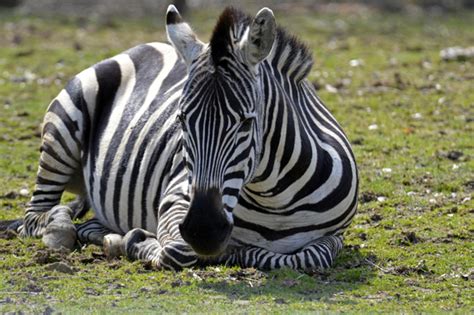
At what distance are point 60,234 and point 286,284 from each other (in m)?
2.17

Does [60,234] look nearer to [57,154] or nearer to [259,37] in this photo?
[57,154]

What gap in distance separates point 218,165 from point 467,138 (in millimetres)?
6008

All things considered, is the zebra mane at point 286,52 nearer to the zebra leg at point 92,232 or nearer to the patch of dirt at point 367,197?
the zebra leg at point 92,232

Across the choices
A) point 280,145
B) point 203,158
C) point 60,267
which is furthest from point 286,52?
point 60,267

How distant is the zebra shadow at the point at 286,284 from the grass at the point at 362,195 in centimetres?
1

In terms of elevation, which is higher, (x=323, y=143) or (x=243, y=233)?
(x=323, y=143)

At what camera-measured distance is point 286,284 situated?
23.4ft

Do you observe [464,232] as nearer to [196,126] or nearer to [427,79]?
[196,126]

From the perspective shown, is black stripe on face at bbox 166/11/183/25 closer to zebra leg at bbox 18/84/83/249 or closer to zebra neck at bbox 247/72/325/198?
zebra neck at bbox 247/72/325/198

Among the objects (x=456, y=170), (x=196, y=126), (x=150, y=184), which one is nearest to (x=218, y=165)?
(x=196, y=126)

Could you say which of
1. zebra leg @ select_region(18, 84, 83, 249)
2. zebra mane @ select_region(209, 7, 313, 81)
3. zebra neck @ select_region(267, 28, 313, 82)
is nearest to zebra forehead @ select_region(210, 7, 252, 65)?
zebra mane @ select_region(209, 7, 313, 81)

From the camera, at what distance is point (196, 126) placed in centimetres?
682

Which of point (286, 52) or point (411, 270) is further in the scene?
point (286, 52)

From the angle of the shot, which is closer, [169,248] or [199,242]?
[199,242]
